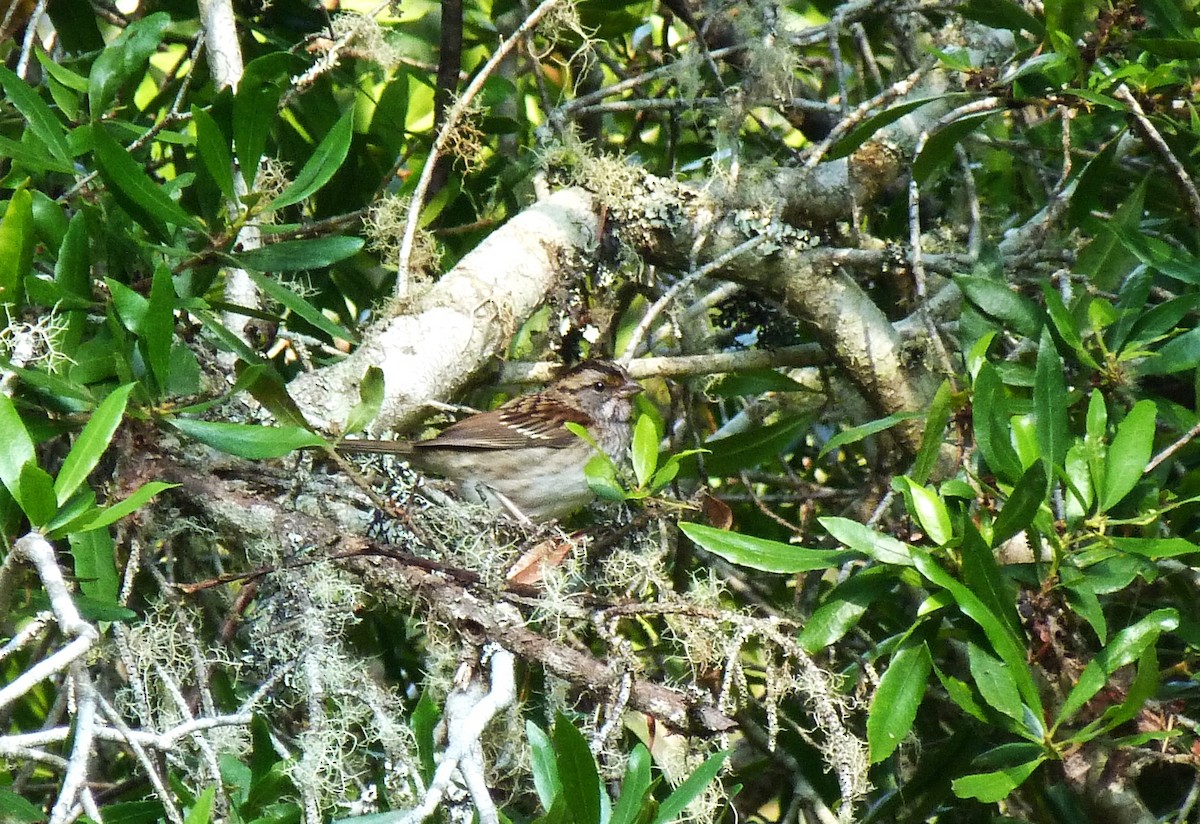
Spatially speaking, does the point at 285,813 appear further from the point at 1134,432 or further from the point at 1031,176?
the point at 1031,176

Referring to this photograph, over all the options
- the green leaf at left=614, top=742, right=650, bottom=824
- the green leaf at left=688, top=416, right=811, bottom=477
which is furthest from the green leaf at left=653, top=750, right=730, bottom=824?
the green leaf at left=688, top=416, right=811, bottom=477

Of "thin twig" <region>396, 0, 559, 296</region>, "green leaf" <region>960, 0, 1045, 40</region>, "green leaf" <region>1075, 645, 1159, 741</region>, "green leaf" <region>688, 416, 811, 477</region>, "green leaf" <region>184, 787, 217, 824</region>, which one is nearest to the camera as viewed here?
"green leaf" <region>184, 787, 217, 824</region>

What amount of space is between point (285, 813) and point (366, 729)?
0.37 m

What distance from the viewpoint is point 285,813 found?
2008 millimetres

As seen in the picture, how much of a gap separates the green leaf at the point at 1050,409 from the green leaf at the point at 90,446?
169 centimetres

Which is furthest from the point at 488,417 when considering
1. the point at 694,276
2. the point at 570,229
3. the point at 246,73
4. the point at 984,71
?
the point at 984,71

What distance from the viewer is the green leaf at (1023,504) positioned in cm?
206

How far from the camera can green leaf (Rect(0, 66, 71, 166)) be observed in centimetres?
243

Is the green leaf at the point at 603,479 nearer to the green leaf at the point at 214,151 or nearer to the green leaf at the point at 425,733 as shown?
the green leaf at the point at 425,733

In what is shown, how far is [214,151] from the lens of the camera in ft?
8.00

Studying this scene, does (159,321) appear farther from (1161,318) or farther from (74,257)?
(1161,318)

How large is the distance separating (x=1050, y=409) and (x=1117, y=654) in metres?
0.48

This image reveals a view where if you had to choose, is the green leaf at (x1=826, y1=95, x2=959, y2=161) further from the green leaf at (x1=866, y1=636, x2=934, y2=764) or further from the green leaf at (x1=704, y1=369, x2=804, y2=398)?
the green leaf at (x1=866, y1=636, x2=934, y2=764)

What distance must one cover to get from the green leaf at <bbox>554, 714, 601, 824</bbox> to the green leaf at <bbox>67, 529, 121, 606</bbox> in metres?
0.87
